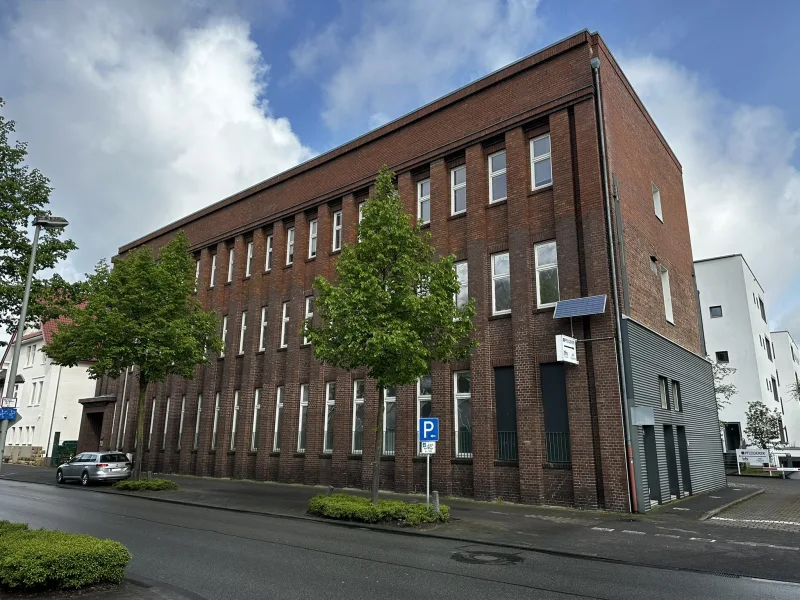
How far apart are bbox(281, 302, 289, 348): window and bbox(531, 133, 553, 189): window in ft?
40.1

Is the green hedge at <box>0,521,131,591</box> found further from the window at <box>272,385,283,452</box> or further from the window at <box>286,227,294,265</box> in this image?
the window at <box>286,227,294,265</box>

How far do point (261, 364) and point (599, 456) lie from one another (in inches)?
614

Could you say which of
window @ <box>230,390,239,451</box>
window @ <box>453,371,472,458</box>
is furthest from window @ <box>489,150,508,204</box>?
window @ <box>230,390,239,451</box>

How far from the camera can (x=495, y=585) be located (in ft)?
25.6

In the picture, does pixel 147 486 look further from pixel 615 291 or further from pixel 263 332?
pixel 615 291

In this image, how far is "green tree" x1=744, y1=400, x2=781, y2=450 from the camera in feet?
122

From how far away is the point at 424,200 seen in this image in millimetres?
21859

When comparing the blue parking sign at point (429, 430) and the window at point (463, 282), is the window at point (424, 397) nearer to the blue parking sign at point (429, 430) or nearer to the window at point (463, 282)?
the window at point (463, 282)

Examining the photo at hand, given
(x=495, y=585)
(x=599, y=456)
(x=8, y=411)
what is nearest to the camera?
(x=495, y=585)

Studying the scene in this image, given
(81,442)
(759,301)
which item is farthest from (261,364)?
(759,301)

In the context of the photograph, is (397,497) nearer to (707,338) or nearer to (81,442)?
(81,442)

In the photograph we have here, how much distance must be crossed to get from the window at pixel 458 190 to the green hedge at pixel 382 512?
1054 cm

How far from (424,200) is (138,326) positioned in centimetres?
1132

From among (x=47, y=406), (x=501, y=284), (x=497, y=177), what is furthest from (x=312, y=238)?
(x=47, y=406)
